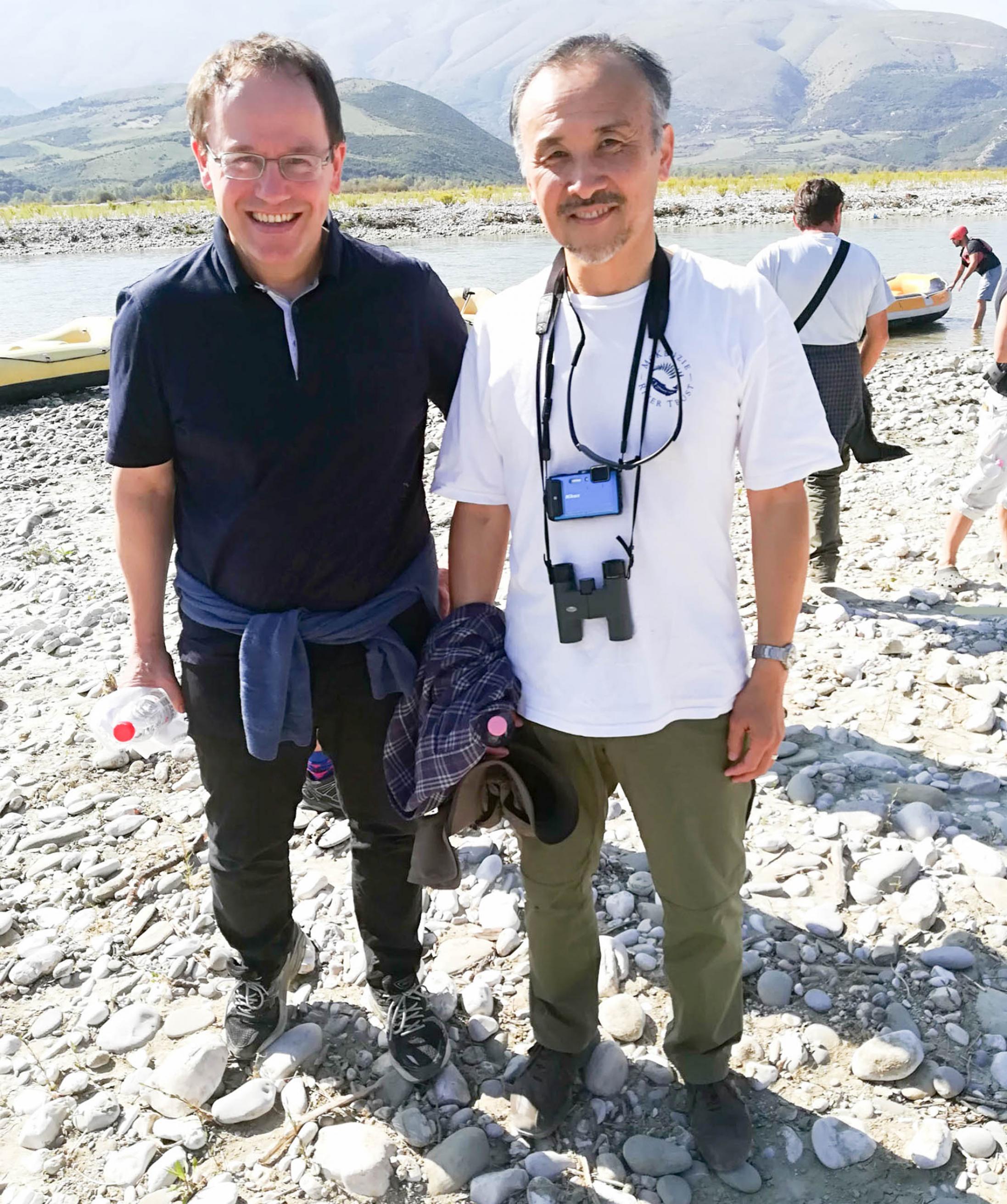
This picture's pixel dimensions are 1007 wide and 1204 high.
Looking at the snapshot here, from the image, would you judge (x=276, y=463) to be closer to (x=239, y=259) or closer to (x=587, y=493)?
(x=239, y=259)

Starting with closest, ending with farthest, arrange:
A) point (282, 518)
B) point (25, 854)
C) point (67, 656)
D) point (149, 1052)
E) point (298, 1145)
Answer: point (282, 518)
point (298, 1145)
point (149, 1052)
point (25, 854)
point (67, 656)

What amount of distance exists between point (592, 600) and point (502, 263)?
30129 millimetres

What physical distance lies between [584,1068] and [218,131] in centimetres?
243

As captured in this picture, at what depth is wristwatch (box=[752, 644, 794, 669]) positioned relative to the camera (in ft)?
7.14

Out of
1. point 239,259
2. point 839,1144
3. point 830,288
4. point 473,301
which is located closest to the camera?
point 239,259

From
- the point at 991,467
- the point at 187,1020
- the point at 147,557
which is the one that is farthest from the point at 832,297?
the point at 187,1020

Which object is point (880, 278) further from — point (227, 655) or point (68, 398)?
point (68, 398)

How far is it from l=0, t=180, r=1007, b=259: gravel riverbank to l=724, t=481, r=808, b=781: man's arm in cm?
3825

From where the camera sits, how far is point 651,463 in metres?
2.03

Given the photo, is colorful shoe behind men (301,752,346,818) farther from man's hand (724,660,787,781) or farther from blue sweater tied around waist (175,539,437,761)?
man's hand (724,660,787,781)

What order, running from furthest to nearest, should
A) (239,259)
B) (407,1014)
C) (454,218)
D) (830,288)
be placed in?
1. (454,218)
2. (830,288)
3. (407,1014)
4. (239,259)

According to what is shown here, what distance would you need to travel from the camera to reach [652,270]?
2.06m

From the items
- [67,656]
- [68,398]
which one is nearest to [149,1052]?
[67,656]

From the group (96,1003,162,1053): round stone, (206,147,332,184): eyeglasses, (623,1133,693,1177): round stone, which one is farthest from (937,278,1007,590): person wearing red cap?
(96,1003,162,1053): round stone
